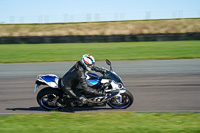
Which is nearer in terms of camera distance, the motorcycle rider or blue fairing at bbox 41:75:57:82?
the motorcycle rider

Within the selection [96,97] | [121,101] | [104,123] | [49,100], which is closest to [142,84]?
[121,101]

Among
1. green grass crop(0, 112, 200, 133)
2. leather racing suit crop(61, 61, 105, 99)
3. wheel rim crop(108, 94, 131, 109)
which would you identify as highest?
leather racing suit crop(61, 61, 105, 99)

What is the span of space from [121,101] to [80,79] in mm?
1276

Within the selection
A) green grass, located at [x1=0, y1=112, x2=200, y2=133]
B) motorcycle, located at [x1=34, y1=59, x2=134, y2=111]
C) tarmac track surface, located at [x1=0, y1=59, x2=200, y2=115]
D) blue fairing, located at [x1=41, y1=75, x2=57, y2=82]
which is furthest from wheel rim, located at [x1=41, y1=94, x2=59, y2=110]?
green grass, located at [x1=0, y1=112, x2=200, y2=133]

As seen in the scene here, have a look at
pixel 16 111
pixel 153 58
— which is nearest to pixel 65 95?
pixel 16 111

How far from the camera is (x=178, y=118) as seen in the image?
6484mm

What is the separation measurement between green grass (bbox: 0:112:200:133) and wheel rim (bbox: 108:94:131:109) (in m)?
0.67

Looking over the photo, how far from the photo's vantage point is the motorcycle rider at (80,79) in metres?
7.30

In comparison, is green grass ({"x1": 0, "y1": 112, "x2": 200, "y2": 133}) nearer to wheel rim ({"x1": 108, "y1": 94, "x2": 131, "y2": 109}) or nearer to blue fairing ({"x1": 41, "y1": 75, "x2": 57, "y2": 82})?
wheel rim ({"x1": 108, "y1": 94, "x2": 131, "y2": 109})

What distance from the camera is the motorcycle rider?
24.0 ft

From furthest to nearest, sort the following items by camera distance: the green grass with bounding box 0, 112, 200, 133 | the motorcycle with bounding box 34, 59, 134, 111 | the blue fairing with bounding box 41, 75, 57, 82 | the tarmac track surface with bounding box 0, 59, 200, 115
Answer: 1. the tarmac track surface with bounding box 0, 59, 200, 115
2. the blue fairing with bounding box 41, 75, 57, 82
3. the motorcycle with bounding box 34, 59, 134, 111
4. the green grass with bounding box 0, 112, 200, 133

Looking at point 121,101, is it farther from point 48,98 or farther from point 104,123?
point 48,98

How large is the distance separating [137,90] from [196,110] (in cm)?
289

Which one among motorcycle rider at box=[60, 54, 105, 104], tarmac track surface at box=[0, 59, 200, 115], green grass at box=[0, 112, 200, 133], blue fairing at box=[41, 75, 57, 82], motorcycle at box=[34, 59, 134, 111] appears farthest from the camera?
tarmac track surface at box=[0, 59, 200, 115]
